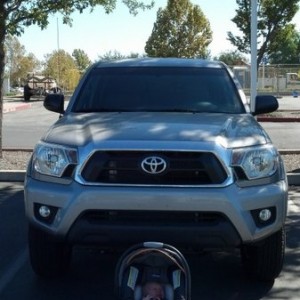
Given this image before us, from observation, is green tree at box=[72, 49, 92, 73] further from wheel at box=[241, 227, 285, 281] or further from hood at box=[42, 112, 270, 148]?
wheel at box=[241, 227, 285, 281]

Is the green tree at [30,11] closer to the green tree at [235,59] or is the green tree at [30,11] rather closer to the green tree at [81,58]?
the green tree at [235,59]

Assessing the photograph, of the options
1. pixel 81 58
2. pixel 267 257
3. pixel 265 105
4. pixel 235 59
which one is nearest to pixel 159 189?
pixel 267 257

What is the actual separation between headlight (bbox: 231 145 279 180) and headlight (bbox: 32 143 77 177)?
1.17 meters

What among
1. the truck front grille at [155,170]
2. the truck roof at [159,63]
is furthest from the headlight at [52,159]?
the truck roof at [159,63]

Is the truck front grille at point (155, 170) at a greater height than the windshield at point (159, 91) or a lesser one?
lesser

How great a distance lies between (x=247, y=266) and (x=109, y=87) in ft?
6.89

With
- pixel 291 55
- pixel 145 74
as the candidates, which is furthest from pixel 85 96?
pixel 291 55

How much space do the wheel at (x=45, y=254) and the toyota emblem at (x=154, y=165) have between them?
2.94ft

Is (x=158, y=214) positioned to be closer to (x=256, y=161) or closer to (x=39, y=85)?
(x=256, y=161)

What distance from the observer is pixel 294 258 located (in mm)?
5699

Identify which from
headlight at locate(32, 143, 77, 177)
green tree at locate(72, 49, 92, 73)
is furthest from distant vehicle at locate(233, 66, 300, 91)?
green tree at locate(72, 49, 92, 73)

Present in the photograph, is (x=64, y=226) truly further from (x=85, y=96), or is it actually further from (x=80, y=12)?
(x=80, y=12)

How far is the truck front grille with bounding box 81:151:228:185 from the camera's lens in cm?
428

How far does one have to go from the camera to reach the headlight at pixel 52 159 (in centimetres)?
438
